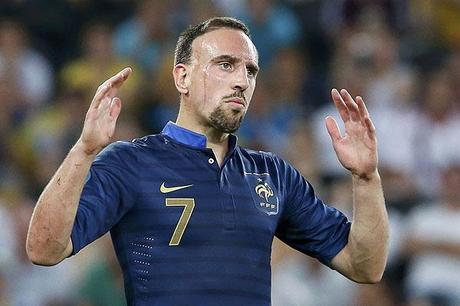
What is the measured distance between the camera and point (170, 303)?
4426 millimetres

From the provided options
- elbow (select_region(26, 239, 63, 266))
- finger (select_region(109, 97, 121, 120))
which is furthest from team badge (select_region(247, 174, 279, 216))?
elbow (select_region(26, 239, 63, 266))

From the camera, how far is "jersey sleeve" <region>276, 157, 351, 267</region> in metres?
4.93

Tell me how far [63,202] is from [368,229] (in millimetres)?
1349

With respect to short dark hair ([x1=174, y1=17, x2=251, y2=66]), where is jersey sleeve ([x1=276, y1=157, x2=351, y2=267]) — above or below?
below

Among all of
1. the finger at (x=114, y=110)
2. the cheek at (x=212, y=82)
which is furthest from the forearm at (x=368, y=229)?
the finger at (x=114, y=110)

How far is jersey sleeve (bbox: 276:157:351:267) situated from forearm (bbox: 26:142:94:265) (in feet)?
3.51

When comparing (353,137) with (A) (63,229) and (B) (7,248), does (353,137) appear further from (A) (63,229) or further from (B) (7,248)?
(B) (7,248)

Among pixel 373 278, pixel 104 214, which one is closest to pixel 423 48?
pixel 373 278

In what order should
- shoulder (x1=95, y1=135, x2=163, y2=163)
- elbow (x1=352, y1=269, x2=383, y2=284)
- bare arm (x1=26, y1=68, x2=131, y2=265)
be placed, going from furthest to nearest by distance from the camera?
1. elbow (x1=352, y1=269, x2=383, y2=284)
2. shoulder (x1=95, y1=135, x2=163, y2=163)
3. bare arm (x1=26, y1=68, x2=131, y2=265)

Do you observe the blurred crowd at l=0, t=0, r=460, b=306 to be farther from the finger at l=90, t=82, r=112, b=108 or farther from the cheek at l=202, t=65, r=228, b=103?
the finger at l=90, t=82, r=112, b=108

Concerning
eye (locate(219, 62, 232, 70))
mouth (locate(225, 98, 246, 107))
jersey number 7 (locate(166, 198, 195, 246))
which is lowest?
jersey number 7 (locate(166, 198, 195, 246))

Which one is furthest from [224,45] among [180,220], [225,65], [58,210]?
[58,210]

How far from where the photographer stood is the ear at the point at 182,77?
4.86m

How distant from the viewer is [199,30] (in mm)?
4875
